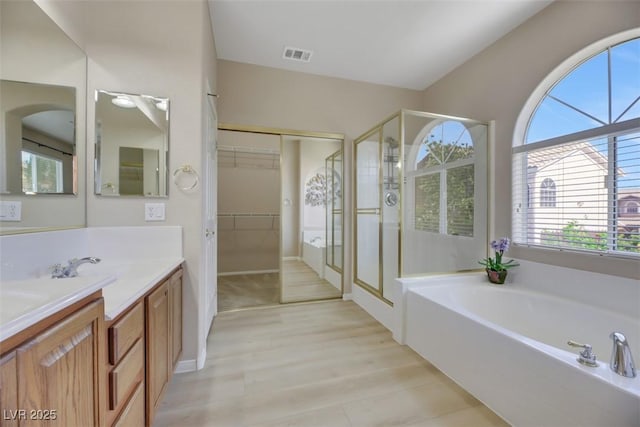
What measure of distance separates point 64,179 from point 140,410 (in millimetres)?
1339

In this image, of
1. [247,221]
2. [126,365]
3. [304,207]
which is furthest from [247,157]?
[126,365]

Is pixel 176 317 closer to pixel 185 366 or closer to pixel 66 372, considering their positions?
pixel 185 366

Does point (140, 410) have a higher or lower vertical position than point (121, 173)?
lower

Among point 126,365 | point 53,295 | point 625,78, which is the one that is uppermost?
point 625,78

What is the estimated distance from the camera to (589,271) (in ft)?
6.10

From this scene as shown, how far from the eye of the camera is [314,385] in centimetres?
169

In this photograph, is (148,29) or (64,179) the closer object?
(64,179)

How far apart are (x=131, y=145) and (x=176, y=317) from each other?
120 cm

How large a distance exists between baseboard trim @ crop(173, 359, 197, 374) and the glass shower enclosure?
179 centimetres

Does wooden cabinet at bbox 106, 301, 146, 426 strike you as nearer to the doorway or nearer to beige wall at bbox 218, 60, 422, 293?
the doorway

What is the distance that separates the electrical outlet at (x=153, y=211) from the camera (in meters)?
1.74

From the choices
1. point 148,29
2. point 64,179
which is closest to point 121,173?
point 64,179

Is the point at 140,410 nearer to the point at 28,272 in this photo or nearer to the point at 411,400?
the point at 28,272

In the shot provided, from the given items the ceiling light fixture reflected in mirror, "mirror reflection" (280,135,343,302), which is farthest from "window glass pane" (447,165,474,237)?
the ceiling light fixture reflected in mirror
